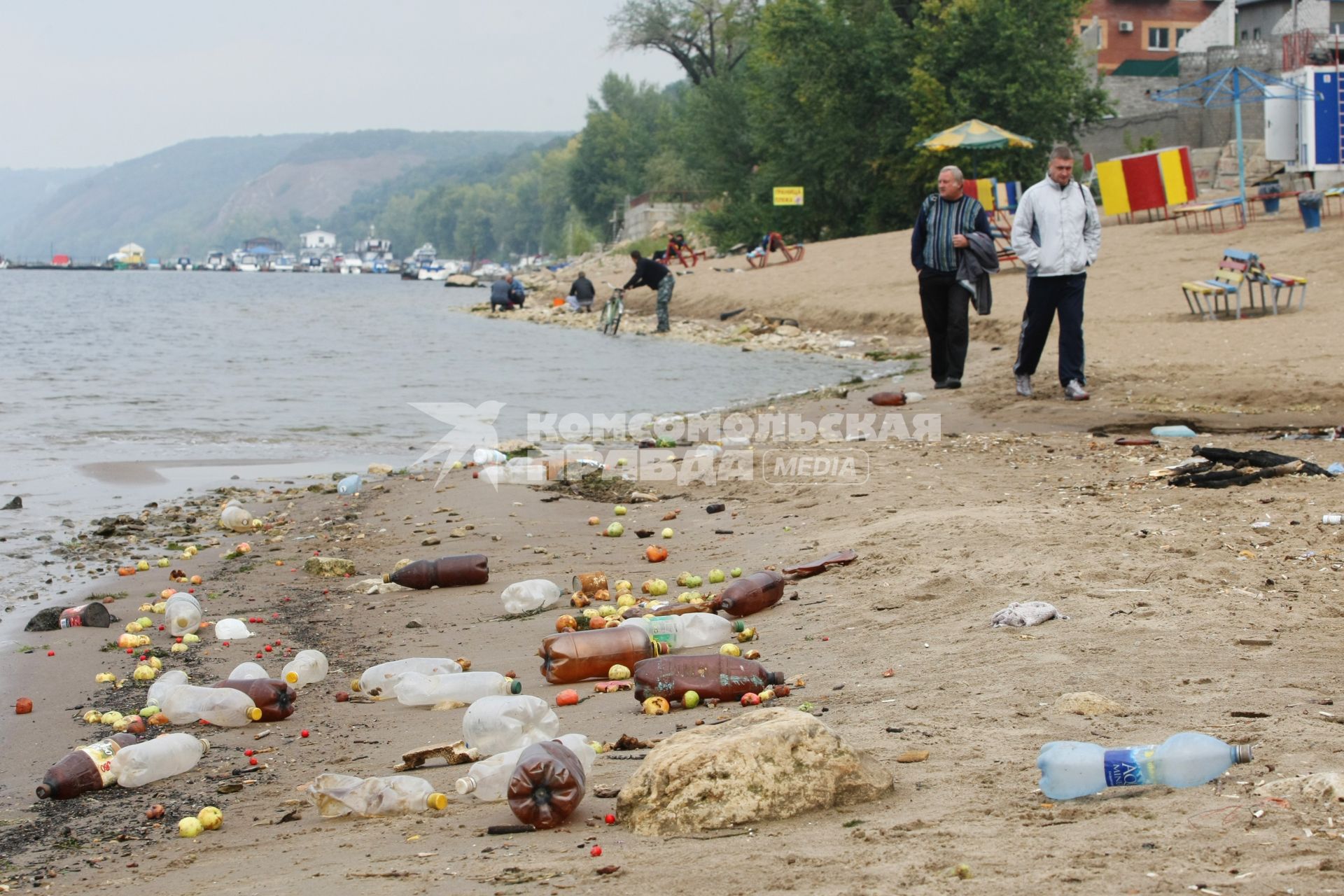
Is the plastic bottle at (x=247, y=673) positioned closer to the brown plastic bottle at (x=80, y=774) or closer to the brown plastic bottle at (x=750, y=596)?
the brown plastic bottle at (x=80, y=774)

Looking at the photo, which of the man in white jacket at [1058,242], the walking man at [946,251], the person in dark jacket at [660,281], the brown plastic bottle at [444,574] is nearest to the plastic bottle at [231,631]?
the brown plastic bottle at [444,574]

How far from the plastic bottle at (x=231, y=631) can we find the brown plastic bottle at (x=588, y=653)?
1767 mm

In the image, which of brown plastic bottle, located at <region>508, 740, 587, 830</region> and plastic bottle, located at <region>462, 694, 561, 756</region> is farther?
plastic bottle, located at <region>462, 694, 561, 756</region>

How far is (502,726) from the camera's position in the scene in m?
4.08

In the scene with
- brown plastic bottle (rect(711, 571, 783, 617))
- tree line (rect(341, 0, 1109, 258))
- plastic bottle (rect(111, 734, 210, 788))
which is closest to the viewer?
plastic bottle (rect(111, 734, 210, 788))

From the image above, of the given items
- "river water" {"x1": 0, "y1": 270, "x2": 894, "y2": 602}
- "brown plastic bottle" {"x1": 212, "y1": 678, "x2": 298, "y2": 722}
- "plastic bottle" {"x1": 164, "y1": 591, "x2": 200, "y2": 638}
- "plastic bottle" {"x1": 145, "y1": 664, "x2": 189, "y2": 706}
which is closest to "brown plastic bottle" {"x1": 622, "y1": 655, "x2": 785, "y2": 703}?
"brown plastic bottle" {"x1": 212, "y1": 678, "x2": 298, "y2": 722}

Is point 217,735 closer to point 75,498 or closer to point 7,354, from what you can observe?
point 75,498

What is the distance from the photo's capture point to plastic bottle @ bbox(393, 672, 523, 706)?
15.9ft

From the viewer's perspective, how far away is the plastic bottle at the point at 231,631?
237 inches

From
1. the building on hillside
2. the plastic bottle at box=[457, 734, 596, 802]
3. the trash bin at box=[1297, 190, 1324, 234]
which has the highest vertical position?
the building on hillside

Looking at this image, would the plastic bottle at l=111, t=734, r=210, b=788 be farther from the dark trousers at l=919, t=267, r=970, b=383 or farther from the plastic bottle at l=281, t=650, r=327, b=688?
the dark trousers at l=919, t=267, r=970, b=383

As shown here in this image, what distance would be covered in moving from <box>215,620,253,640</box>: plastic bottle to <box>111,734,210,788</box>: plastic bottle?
5.76 ft

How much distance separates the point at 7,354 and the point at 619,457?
21456mm

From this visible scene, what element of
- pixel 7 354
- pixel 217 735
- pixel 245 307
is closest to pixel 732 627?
pixel 217 735
